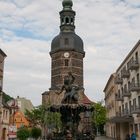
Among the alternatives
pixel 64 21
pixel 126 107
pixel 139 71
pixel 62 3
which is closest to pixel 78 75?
pixel 64 21

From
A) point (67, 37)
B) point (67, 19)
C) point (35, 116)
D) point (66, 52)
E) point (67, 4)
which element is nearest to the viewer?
point (35, 116)

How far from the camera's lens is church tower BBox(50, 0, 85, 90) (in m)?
76.4

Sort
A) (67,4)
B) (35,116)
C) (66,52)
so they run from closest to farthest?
(35,116), (66,52), (67,4)

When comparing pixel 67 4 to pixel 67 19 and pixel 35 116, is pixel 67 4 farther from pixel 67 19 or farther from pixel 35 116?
pixel 35 116

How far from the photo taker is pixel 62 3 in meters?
82.3

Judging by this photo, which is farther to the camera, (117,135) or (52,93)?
(52,93)


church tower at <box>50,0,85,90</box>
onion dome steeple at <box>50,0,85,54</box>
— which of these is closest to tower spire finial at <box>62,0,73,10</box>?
church tower at <box>50,0,85,90</box>

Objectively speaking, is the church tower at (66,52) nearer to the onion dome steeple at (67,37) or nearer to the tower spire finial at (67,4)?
the onion dome steeple at (67,37)

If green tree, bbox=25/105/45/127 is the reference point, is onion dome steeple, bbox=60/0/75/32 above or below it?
above

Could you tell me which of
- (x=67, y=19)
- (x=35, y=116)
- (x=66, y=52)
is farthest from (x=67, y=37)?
(x=35, y=116)

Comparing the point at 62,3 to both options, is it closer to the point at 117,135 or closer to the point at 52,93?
the point at 52,93

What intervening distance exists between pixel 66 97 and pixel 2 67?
3083 cm

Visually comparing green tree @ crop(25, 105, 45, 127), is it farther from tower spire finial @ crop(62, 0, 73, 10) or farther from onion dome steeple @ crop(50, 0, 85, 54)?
tower spire finial @ crop(62, 0, 73, 10)

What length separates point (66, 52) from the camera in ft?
256
